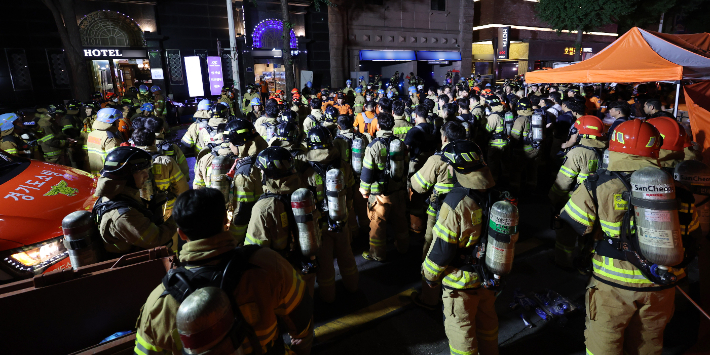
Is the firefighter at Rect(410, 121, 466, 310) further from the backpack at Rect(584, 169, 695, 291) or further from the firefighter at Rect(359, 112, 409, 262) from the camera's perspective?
the backpack at Rect(584, 169, 695, 291)

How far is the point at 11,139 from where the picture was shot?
6.64 metres

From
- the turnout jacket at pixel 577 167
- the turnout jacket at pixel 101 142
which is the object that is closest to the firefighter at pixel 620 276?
the turnout jacket at pixel 577 167

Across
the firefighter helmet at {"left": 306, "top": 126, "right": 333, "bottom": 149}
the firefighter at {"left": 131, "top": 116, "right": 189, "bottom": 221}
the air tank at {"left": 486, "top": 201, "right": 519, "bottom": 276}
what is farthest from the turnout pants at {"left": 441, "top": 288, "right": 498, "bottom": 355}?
the firefighter at {"left": 131, "top": 116, "right": 189, "bottom": 221}

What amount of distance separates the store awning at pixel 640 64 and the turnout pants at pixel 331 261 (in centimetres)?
715

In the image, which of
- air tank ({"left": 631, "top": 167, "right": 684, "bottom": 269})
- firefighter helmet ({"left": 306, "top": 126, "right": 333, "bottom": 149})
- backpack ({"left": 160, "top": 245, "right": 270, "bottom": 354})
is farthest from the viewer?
firefighter helmet ({"left": 306, "top": 126, "right": 333, "bottom": 149})

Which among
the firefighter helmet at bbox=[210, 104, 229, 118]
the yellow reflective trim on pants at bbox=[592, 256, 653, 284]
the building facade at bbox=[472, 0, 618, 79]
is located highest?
the building facade at bbox=[472, 0, 618, 79]

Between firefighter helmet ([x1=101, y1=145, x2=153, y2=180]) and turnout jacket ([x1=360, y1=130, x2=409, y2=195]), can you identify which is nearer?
firefighter helmet ([x1=101, y1=145, x2=153, y2=180])

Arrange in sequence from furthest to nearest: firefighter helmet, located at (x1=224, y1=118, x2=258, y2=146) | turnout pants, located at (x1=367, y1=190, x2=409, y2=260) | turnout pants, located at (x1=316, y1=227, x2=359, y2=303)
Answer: turnout pants, located at (x1=367, y1=190, x2=409, y2=260), firefighter helmet, located at (x1=224, y1=118, x2=258, y2=146), turnout pants, located at (x1=316, y1=227, x2=359, y2=303)

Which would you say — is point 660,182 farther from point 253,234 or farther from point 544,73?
point 544,73

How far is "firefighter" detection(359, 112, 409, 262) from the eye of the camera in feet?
16.9

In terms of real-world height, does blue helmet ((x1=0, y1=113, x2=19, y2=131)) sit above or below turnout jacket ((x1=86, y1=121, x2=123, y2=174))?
above

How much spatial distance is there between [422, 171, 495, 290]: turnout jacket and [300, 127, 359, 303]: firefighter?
1.16m

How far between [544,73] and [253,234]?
9.58 metres

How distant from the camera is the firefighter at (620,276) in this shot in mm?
2742
